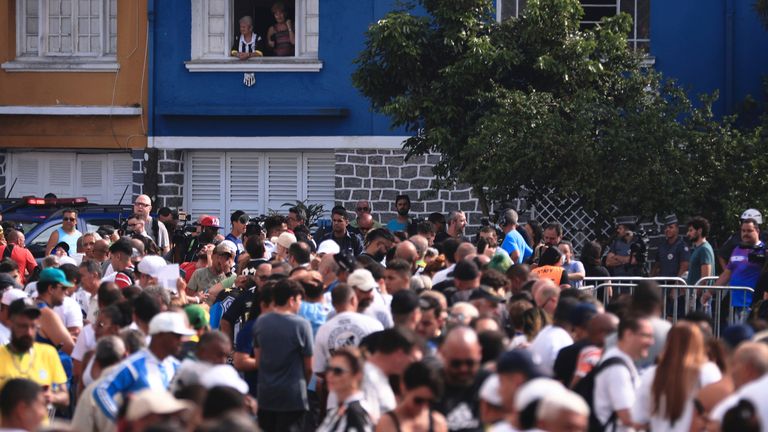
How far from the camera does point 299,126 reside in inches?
887

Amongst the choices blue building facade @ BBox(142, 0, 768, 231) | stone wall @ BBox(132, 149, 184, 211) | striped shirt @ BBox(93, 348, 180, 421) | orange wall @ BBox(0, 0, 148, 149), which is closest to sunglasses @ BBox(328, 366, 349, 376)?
striped shirt @ BBox(93, 348, 180, 421)

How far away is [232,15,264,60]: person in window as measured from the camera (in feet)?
74.3

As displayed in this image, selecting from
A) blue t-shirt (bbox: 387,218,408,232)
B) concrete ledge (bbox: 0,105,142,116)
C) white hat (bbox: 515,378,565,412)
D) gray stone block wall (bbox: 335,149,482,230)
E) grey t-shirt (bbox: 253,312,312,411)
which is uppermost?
concrete ledge (bbox: 0,105,142,116)

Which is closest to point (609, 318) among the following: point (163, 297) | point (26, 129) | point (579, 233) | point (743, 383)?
point (743, 383)

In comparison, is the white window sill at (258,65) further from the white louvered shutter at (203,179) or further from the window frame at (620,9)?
the window frame at (620,9)

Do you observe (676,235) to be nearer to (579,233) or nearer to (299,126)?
(579,233)

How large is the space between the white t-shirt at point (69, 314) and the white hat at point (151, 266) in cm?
127

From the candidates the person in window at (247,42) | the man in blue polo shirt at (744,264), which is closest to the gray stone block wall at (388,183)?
the person in window at (247,42)

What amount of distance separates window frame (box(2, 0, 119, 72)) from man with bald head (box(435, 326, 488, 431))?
16883 mm

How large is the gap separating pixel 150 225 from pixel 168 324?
342 inches

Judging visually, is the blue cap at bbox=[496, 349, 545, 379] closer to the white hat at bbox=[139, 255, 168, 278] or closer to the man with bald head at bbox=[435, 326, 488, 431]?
the man with bald head at bbox=[435, 326, 488, 431]

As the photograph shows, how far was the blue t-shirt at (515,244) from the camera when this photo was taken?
1473 centimetres

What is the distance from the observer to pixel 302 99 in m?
22.5

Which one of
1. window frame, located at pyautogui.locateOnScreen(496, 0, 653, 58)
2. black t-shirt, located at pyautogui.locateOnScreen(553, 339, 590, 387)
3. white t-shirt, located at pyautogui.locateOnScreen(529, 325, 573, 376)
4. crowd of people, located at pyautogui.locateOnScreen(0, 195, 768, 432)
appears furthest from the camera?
window frame, located at pyautogui.locateOnScreen(496, 0, 653, 58)
